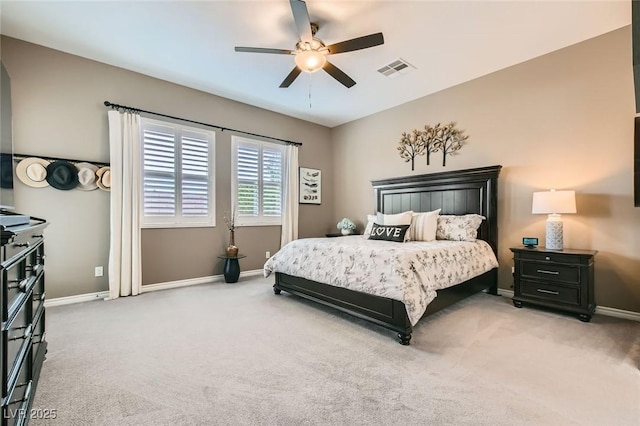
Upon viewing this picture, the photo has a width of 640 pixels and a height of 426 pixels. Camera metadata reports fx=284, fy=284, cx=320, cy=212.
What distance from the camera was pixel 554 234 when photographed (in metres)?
3.11

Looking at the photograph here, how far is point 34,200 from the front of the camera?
3.17 m

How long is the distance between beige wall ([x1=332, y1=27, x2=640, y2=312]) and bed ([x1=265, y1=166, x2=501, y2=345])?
0.19 m

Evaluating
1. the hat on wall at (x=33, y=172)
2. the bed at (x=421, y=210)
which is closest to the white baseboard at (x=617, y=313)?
the bed at (x=421, y=210)

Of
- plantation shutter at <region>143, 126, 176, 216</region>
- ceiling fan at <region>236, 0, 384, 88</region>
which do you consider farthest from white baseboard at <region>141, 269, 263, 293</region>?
ceiling fan at <region>236, 0, 384, 88</region>

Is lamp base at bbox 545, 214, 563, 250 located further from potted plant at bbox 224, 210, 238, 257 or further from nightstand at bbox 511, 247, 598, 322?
potted plant at bbox 224, 210, 238, 257

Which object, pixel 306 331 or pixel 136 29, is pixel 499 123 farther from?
pixel 136 29

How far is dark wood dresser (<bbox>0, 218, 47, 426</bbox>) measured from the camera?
99cm

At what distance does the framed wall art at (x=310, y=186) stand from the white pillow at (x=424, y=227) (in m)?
2.41

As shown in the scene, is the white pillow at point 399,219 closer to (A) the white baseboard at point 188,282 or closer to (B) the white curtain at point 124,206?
(A) the white baseboard at point 188,282

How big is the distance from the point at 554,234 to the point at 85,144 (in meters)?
5.57

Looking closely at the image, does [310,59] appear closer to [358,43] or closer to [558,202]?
[358,43]

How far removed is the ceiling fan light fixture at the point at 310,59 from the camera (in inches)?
108

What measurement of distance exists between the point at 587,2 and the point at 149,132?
508cm

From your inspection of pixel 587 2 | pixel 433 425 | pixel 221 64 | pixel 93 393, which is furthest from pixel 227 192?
pixel 587 2
